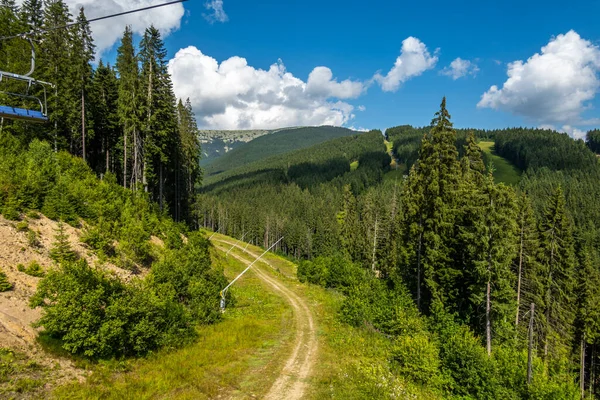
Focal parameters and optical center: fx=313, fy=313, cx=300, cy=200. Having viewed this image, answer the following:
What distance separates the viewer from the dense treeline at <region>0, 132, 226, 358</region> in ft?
36.2

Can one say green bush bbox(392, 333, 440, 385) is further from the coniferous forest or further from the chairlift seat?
the chairlift seat

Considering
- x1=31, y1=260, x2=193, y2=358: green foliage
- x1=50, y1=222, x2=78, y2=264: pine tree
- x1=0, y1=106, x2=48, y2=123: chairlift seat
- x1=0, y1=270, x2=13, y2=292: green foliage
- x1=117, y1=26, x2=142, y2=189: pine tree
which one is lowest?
x1=31, y1=260, x2=193, y2=358: green foliage

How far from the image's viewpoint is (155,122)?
112 ft

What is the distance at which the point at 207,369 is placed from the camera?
13016 millimetres

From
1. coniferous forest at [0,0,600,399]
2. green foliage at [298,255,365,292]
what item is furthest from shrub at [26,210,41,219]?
green foliage at [298,255,365,292]

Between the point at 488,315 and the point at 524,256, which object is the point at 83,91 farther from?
the point at 524,256

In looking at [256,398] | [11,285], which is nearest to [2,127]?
[11,285]

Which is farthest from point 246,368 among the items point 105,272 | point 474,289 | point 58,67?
point 58,67

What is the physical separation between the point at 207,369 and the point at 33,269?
29.0 feet

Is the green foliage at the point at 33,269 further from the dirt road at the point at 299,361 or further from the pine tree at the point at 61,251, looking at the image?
the dirt road at the point at 299,361

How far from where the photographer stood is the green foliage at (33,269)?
13440mm

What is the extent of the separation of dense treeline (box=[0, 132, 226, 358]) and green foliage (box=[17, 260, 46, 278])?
79 cm

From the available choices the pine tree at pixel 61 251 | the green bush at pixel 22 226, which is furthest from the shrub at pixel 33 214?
the pine tree at pixel 61 251

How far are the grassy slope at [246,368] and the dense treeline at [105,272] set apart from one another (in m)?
1.11
